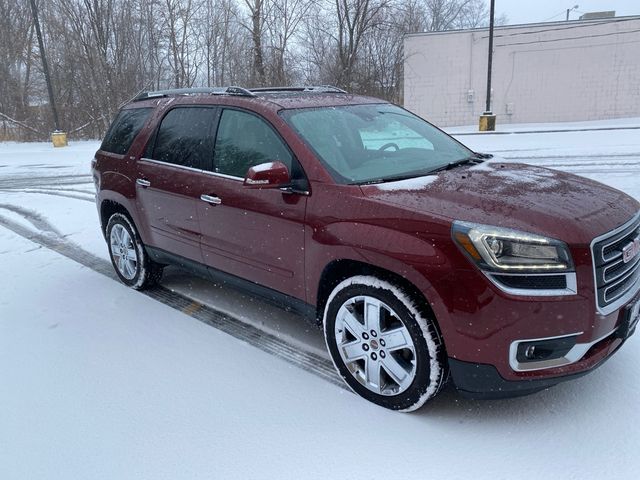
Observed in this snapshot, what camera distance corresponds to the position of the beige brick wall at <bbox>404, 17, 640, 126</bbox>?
893 inches

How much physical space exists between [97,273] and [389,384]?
3.69m

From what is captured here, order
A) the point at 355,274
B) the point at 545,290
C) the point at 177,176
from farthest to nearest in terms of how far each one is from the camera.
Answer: the point at 177,176
the point at 355,274
the point at 545,290

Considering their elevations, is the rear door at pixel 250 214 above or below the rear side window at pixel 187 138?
below

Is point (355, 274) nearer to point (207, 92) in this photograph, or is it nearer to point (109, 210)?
point (207, 92)

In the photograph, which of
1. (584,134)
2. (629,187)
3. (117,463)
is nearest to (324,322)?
(117,463)

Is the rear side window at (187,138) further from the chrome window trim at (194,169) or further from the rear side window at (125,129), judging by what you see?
the rear side window at (125,129)

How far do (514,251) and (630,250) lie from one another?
0.77 metres

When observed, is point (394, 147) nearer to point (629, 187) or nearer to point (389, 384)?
point (389, 384)

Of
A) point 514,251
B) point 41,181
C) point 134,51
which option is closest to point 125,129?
point 514,251

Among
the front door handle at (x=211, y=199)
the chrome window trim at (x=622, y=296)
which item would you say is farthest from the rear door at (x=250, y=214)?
the chrome window trim at (x=622, y=296)

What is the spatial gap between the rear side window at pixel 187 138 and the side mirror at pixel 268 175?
89 centimetres

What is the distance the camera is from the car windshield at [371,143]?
10.4ft

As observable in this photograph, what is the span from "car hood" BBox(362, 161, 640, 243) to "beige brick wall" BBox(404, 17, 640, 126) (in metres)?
22.9

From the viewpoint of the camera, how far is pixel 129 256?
4820 millimetres
